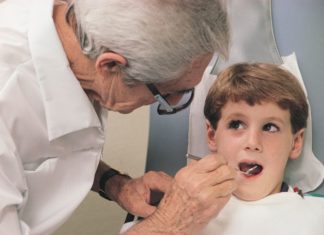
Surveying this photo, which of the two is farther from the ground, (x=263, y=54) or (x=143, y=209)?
(x=263, y=54)

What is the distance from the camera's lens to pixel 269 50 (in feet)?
4.29

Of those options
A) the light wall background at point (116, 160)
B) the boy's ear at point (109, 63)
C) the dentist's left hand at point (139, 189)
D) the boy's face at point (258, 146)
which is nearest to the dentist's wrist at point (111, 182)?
A: the dentist's left hand at point (139, 189)

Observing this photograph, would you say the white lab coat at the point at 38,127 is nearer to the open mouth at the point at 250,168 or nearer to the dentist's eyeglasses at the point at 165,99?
the dentist's eyeglasses at the point at 165,99

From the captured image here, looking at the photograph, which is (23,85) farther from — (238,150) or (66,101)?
(238,150)

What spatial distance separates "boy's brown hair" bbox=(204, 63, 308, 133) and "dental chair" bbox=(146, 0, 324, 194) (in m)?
0.07

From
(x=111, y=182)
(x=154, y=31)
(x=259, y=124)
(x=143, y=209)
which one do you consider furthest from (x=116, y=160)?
(x=154, y=31)

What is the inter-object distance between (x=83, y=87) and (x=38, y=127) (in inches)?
4.7

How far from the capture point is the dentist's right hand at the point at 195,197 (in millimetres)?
963

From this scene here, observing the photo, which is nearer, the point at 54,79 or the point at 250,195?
the point at 54,79

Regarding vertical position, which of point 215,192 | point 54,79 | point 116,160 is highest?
point 54,79

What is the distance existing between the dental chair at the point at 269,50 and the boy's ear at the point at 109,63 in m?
0.47

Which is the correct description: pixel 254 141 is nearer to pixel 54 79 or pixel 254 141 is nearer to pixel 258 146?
pixel 258 146

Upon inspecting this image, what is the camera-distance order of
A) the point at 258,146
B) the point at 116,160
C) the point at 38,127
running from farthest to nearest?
the point at 116,160
the point at 258,146
the point at 38,127

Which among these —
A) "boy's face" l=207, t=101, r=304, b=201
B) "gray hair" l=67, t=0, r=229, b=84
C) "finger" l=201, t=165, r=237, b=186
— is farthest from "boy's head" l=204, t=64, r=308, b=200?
"gray hair" l=67, t=0, r=229, b=84
